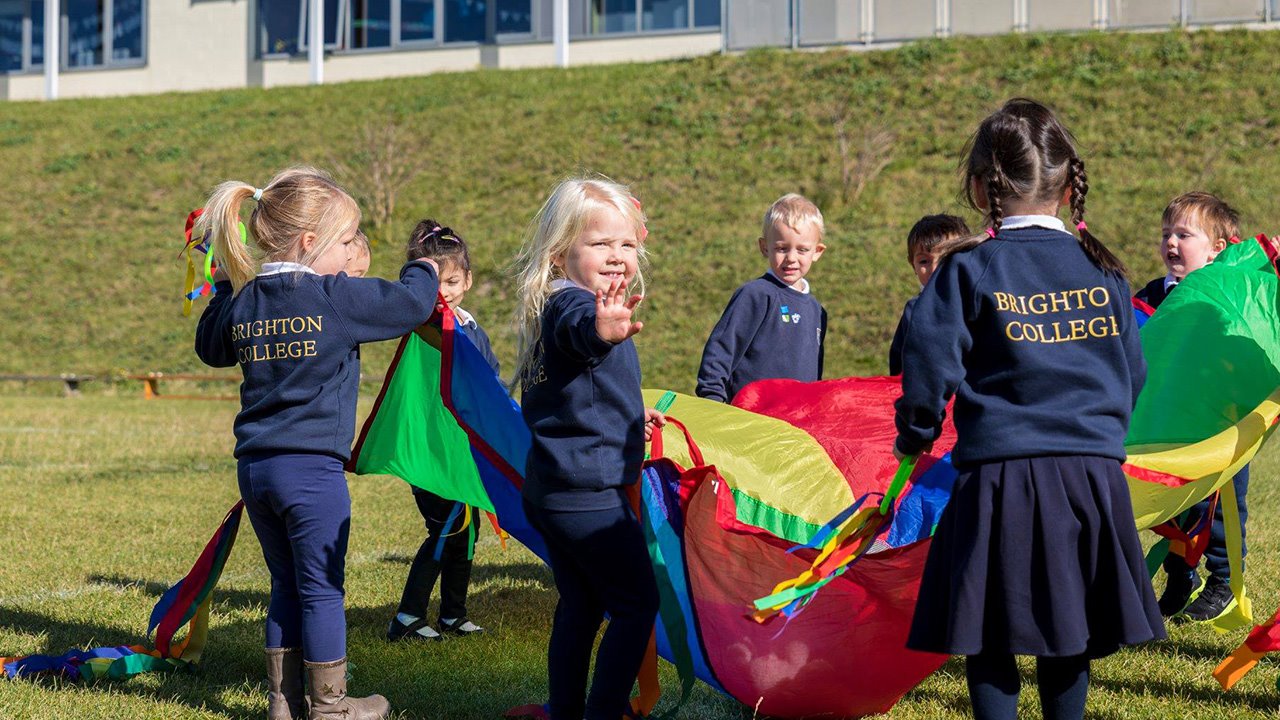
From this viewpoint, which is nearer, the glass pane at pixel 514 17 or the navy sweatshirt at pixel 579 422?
the navy sweatshirt at pixel 579 422

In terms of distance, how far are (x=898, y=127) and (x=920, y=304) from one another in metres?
17.4

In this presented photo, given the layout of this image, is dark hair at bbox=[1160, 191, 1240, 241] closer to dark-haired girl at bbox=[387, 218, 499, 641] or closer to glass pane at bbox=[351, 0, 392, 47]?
dark-haired girl at bbox=[387, 218, 499, 641]

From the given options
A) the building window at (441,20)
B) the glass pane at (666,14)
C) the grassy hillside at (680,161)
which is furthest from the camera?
the building window at (441,20)

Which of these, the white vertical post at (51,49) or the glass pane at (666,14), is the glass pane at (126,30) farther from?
the glass pane at (666,14)

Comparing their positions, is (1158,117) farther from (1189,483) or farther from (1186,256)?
(1189,483)

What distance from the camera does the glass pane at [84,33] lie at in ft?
98.7

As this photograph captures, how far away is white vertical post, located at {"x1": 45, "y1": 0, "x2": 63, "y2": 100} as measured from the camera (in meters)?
29.5

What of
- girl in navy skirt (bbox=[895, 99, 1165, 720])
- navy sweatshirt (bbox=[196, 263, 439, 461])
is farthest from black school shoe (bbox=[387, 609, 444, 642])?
girl in navy skirt (bbox=[895, 99, 1165, 720])

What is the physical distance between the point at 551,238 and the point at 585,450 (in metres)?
0.59

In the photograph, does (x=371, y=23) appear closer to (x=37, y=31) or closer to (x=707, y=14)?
(x=707, y=14)

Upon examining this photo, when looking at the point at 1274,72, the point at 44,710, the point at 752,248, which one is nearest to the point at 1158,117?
the point at 1274,72

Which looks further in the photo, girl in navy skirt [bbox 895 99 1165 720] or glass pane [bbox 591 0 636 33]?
glass pane [bbox 591 0 636 33]

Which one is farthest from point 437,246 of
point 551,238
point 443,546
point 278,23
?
point 278,23

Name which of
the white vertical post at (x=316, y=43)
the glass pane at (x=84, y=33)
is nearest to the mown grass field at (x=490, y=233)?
the white vertical post at (x=316, y=43)
